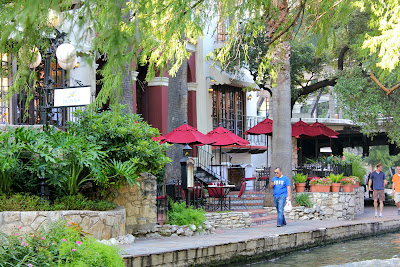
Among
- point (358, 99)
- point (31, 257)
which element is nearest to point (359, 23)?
point (358, 99)

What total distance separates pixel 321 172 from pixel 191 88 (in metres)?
5.67

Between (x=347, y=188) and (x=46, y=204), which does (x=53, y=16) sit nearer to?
(x=46, y=204)

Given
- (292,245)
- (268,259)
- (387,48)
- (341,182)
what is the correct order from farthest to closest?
(341,182), (292,245), (268,259), (387,48)

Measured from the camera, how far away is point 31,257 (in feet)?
27.0

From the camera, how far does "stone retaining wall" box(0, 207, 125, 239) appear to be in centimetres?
1054

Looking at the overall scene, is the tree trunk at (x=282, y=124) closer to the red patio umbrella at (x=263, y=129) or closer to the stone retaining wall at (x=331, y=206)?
the stone retaining wall at (x=331, y=206)

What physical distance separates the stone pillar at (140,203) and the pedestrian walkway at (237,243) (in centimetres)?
50

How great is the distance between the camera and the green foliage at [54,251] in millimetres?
8220

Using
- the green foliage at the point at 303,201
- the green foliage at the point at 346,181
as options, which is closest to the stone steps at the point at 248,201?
the green foliage at the point at 303,201

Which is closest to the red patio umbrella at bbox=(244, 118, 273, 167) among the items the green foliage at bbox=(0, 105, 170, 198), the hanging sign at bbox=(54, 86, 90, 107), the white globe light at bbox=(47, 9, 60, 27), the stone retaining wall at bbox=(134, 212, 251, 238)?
the stone retaining wall at bbox=(134, 212, 251, 238)

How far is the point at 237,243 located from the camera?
1258 cm

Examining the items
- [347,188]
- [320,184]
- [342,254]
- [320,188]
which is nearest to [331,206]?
[320,188]

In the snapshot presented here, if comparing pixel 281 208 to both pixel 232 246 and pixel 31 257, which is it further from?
pixel 31 257

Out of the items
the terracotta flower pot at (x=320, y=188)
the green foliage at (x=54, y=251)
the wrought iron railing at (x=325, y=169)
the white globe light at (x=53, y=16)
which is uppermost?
the white globe light at (x=53, y=16)
